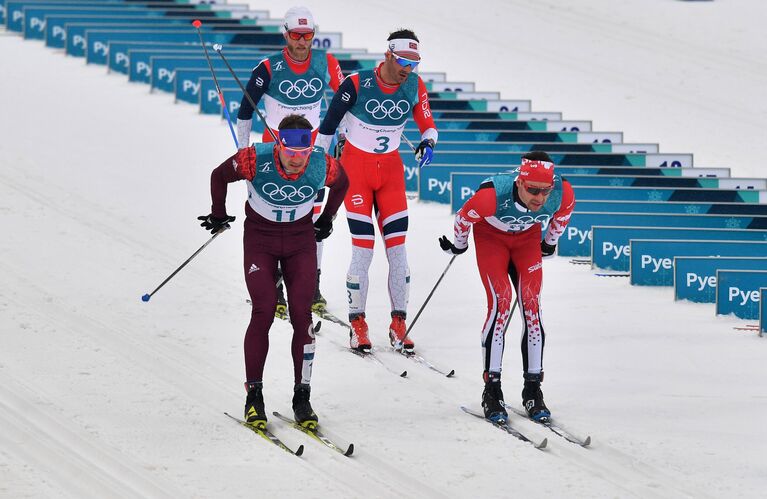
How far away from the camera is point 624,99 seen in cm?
2116

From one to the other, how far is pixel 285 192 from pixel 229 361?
1.79 meters

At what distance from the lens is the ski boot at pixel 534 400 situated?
933cm

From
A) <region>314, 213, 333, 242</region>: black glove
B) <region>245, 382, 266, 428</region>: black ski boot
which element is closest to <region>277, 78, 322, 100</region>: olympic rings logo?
<region>314, 213, 333, 242</region>: black glove

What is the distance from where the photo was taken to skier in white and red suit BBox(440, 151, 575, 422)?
9297 mm

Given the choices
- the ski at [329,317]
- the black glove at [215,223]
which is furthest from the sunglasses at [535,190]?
the ski at [329,317]

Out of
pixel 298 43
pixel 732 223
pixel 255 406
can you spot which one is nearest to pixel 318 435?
pixel 255 406

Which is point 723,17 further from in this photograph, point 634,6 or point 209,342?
point 209,342

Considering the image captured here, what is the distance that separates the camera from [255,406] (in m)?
8.85

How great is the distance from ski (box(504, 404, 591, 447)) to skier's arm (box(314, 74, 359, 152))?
239cm

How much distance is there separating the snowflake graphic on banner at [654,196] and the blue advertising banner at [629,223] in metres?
0.81

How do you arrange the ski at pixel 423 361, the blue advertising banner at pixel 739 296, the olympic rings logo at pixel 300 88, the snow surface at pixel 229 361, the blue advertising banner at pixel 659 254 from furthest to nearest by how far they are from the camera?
the blue advertising banner at pixel 659 254, the blue advertising banner at pixel 739 296, the olympic rings logo at pixel 300 88, the ski at pixel 423 361, the snow surface at pixel 229 361

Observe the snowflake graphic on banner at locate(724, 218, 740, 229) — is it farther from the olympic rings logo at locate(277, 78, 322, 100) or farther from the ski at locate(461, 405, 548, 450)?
the ski at locate(461, 405, 548, 450)

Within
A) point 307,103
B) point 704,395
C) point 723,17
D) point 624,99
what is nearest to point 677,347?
point 704,395

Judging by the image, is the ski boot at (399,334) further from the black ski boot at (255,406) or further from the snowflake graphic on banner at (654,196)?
the snowflake graphic on banner at (654,196)
